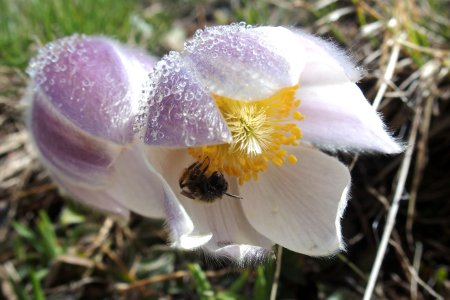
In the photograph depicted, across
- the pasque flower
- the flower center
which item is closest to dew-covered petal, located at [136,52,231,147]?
the pasque flower

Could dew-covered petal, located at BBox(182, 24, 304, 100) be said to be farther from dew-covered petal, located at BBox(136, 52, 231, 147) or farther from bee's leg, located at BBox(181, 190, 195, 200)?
bee's leg, located at BBox(181, 190, 195, 200)

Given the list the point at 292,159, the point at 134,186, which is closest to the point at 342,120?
the point at 292,159

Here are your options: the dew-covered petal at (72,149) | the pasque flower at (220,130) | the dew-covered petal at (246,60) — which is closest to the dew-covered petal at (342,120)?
the pasque flower at (220,130)

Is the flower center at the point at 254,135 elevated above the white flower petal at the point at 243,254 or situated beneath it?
elevated above

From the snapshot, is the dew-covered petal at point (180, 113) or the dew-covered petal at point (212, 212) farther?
the dew-covered petal at point (212, 212)

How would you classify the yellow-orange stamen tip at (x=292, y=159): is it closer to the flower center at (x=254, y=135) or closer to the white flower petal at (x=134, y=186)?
the flower center at (x=254, y=135)

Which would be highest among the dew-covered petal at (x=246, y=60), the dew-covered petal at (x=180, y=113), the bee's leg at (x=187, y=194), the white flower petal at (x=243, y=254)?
the dew-covered petal at (x=246, y=60)

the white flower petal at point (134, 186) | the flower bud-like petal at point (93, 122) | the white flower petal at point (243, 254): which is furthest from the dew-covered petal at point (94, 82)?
the white flower petal at point (243, 254)
